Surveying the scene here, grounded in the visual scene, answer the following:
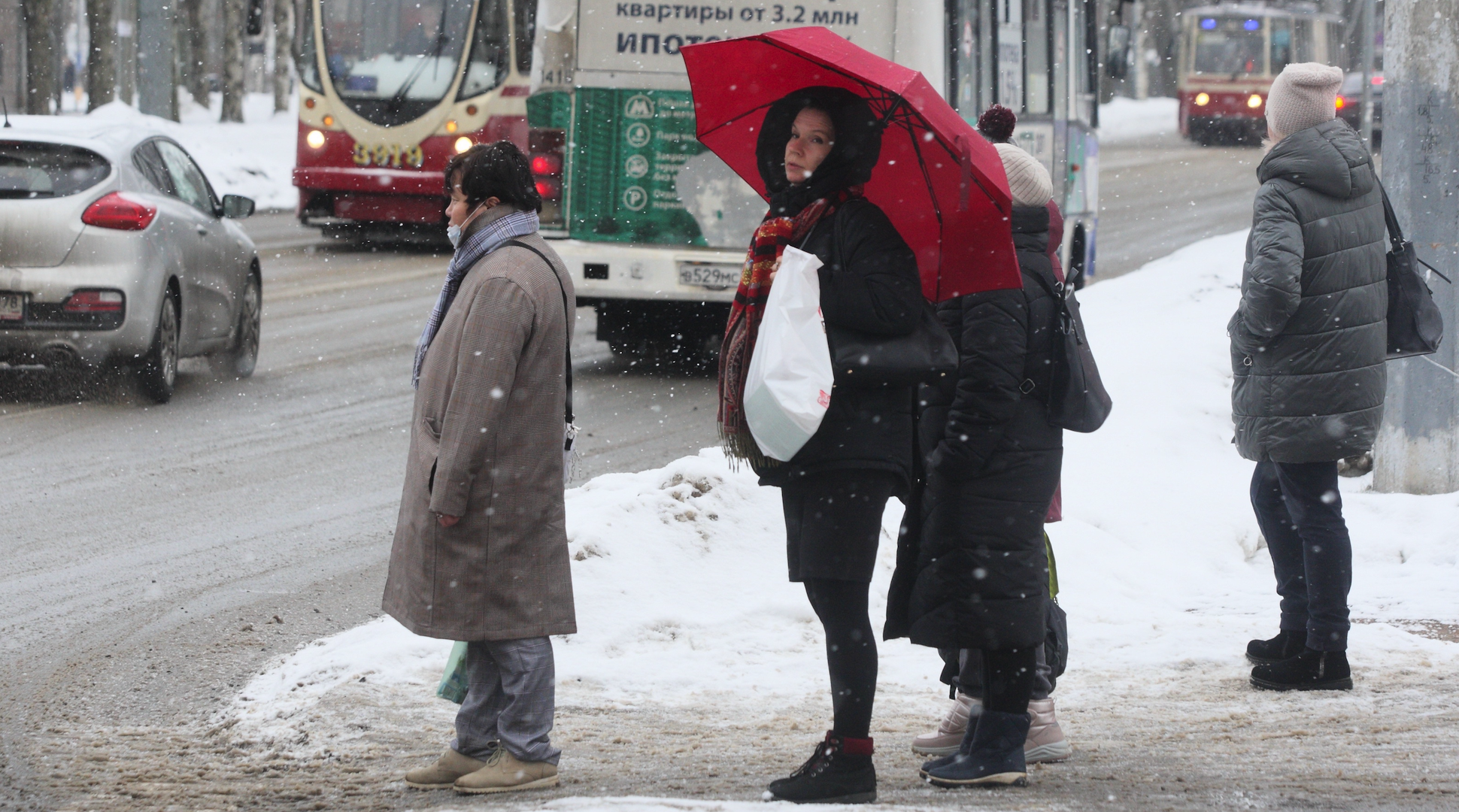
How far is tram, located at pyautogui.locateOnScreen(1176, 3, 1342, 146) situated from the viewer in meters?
37.8

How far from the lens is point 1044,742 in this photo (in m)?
4.29

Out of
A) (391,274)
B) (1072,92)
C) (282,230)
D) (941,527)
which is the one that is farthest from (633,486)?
(282,230)

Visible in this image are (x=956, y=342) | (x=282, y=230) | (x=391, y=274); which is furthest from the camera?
(x=282, y=230)

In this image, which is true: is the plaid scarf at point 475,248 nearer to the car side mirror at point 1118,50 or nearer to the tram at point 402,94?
the car side mirror at point 1118,50

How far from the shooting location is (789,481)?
375 centimetres

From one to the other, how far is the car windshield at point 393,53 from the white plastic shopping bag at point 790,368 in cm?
1559

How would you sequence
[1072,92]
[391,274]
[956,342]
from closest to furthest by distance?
[956,342]
[1072,92]
[391,274]

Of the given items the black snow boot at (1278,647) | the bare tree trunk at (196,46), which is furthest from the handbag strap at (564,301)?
the bare tree trunk at (196,46)

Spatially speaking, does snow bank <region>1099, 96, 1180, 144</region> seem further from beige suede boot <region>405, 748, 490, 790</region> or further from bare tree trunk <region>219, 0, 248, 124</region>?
beige suede boot <region>405, 748, 490, 790</region>

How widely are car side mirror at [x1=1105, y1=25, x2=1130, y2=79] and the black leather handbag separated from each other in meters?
10.4

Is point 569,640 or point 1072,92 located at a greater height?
point 1072,92

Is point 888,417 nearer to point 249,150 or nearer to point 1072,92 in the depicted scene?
point 1072,92

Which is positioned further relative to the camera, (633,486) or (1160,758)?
(633,486)

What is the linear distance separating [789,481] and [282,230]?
61.7 ft
